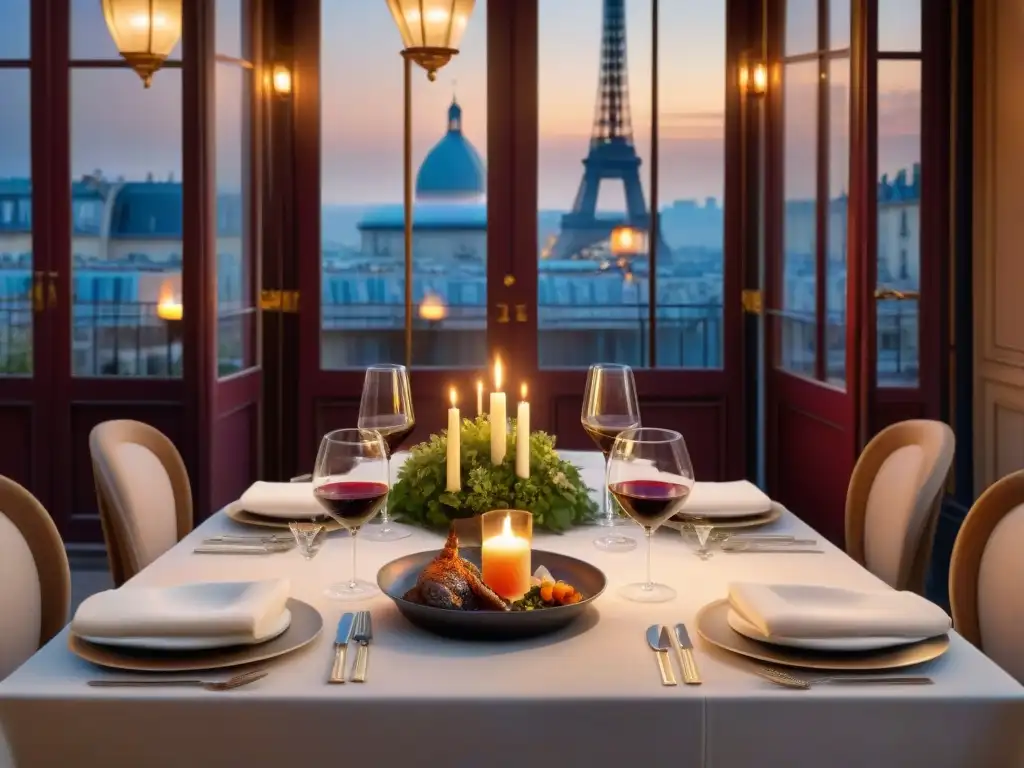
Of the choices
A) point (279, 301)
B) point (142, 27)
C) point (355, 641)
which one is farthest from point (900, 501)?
point (279, 301)

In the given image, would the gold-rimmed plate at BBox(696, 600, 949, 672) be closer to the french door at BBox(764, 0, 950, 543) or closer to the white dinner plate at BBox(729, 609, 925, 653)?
the white dinner plate at BBox(729, 609, 925, 653)

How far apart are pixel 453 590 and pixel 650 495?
0.30 meters

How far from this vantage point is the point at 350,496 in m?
1.60

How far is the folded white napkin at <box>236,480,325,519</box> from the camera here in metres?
2.06

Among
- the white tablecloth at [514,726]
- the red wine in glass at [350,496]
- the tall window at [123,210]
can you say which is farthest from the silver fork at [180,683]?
the tall window at [123,210]

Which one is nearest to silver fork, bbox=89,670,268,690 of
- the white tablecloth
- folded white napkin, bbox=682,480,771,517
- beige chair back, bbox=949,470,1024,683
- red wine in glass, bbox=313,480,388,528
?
the white tablecloth

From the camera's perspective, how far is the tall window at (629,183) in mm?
4453

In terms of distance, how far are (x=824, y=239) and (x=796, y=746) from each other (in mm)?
2886

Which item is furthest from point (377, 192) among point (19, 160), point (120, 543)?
point (120, 543)

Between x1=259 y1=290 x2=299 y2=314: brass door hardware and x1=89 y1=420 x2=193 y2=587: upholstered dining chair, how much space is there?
81.9 inches

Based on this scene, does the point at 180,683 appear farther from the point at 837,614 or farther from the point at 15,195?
the point at 15,195

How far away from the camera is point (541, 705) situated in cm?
124

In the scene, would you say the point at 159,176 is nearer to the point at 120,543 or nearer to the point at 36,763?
the point at 120,543

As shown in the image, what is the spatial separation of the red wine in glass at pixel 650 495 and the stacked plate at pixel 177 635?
44cm
